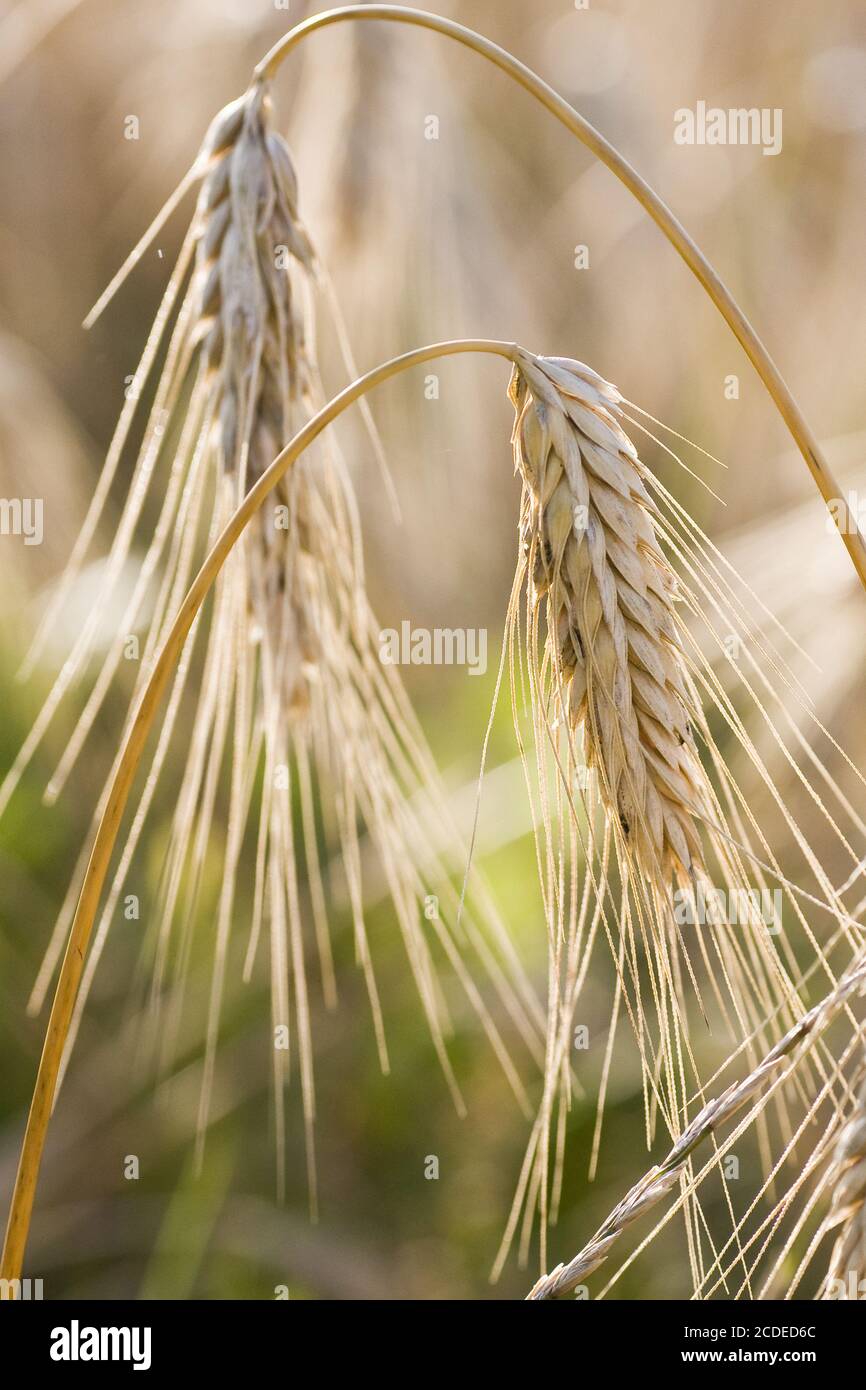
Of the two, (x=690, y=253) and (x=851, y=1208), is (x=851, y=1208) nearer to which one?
(x=851, y=1208)

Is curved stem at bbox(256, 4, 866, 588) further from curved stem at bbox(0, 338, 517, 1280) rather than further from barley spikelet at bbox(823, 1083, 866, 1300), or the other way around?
barley spikelet at bbox(823, 1083, 866, 1300)

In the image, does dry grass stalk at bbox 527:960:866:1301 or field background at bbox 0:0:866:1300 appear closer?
dry grass stalk at bbox 527:960:866:1301

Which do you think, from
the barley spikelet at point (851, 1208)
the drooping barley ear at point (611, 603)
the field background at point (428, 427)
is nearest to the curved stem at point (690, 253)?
the drooping barley ear at point (611, 603)

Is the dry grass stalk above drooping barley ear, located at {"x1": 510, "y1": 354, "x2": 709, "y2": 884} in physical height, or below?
below

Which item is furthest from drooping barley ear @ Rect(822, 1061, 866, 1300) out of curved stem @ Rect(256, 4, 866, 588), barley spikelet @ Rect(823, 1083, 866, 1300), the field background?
the field background

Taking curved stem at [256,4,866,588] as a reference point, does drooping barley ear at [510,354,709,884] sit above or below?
below

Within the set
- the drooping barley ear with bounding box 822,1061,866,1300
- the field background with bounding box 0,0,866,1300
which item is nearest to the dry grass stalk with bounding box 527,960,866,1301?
the drooping barley ear with bounding box 822,1061,866,1300

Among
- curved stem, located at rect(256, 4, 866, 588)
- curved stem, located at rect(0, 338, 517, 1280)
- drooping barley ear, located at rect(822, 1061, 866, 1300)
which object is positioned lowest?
drooping barley ear, located at rect(822, 1061, 866, 1300)
